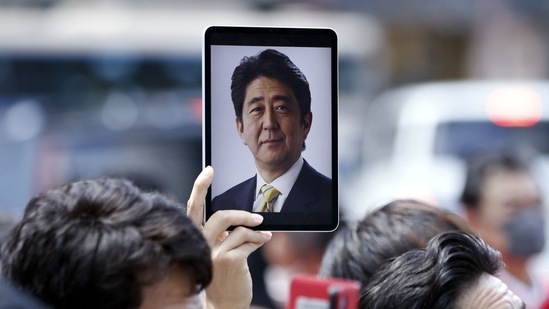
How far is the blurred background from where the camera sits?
1099cm

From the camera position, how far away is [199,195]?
2326 millimetres

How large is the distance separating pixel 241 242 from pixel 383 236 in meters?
1.04

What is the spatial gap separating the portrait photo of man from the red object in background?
0.63m

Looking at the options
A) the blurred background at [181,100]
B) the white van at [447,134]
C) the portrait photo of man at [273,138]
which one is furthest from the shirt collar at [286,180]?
the white van at [447,134]

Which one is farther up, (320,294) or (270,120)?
(270,120)

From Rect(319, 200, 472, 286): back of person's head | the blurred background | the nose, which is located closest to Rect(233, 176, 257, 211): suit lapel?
the nose

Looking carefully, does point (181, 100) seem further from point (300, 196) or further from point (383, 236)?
point (300, 196)

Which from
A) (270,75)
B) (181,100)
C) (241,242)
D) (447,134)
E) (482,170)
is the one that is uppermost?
(270,75)

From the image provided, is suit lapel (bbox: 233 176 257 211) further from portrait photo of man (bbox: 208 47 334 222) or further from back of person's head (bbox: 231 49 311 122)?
back of person's head (bbox: 231 49 311 122)

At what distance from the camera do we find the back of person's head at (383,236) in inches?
127

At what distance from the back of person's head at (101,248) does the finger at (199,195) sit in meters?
0.21

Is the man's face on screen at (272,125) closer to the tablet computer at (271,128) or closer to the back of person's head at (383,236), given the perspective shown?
the tablet computer at (271,128)


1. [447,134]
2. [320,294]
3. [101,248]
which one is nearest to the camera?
[320,294]

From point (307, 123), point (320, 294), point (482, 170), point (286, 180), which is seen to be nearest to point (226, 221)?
point (286, 180)
